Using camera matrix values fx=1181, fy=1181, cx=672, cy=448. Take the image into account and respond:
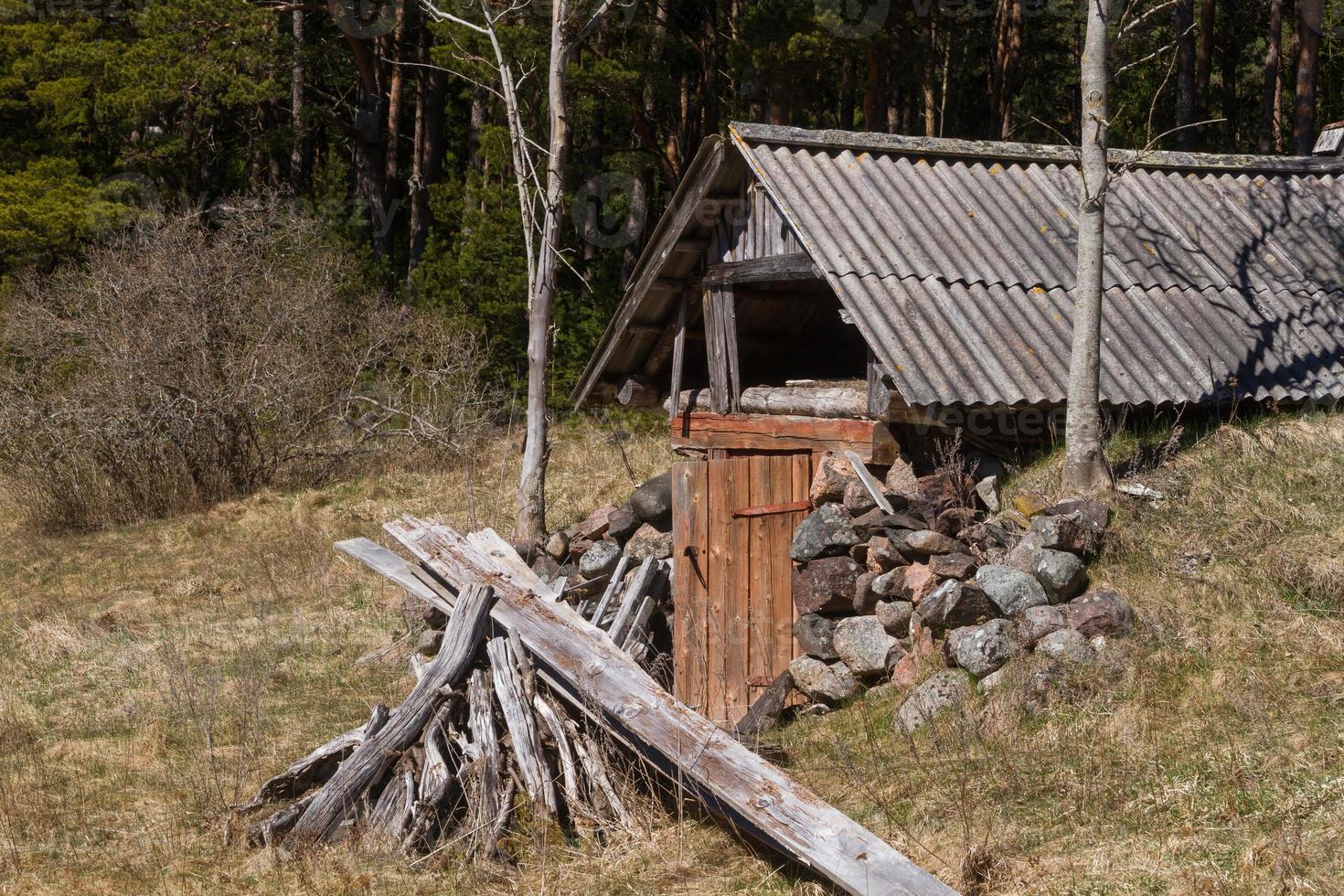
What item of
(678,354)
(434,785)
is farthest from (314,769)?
(678,354)

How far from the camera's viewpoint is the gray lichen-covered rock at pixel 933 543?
6980 mm

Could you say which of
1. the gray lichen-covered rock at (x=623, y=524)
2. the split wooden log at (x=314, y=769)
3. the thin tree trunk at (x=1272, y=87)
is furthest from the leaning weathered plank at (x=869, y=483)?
the thin tree trunk at (x=1272, y=87)

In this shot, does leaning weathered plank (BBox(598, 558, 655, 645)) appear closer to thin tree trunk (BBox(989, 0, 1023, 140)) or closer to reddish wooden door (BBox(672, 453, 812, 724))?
reddish wooden door (BBox(672, 453, 812, 724))

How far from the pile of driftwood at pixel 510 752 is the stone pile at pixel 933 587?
1.37 meters

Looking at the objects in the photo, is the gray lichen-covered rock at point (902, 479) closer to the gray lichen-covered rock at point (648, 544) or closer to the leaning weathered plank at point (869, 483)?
the leaning weathered plank at point (869, 483)

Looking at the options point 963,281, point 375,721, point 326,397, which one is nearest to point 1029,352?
point 963,281

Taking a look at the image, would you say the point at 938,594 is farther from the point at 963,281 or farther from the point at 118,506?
the point at 118,506

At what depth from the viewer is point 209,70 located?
2175 centimetres

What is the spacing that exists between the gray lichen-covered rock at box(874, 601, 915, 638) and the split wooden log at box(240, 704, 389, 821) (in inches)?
116

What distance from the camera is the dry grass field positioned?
4684 mm

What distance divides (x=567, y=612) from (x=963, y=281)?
4010 millimetres

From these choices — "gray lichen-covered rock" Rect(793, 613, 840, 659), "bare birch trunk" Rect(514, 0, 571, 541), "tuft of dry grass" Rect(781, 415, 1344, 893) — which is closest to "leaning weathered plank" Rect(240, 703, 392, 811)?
"tuft of dry grass" Rect(781, 415, 1344, 893)

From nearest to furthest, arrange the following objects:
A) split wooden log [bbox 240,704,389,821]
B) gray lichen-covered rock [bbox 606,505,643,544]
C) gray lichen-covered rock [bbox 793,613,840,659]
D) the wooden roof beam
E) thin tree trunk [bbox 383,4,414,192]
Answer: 1. split wooden log [bbox 240,704,389,821]
2. gray lichen-covered rock [bbox 793,613,840,659]
3. the wooden roof beam
4. gray lichen-covered rock [bbox 606,505,643,544]
5. thin tree trunk [bbox 383,4,414,192]

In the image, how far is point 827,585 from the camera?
762cm
